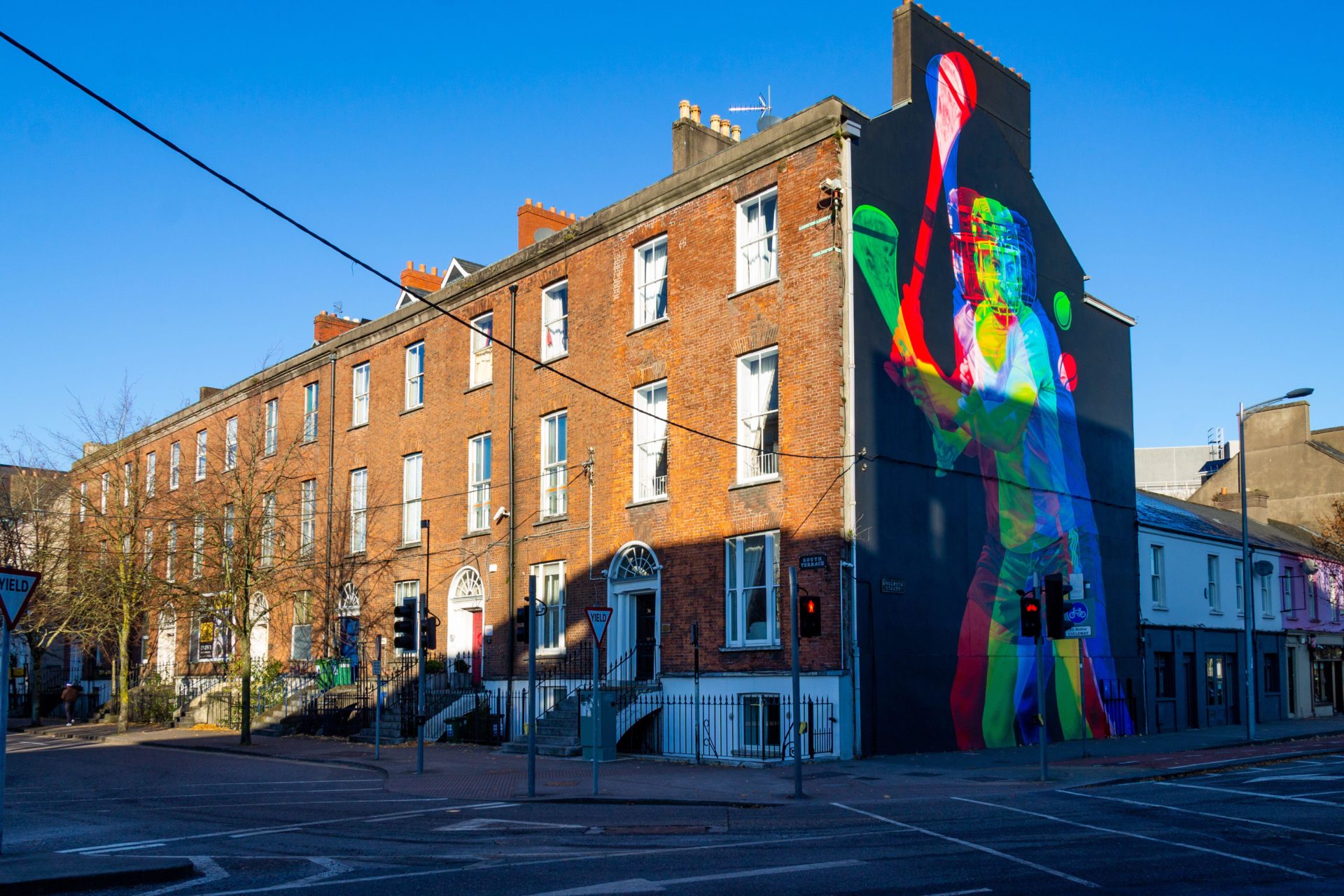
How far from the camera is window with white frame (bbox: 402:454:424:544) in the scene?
112 feet

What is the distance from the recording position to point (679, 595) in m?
25.2

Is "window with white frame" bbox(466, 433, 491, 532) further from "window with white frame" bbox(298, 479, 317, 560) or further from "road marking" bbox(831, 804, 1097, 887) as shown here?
"road marking" bbox(831, 804, 1097, 887)

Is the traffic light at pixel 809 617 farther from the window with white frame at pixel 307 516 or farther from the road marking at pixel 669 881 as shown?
the window with white frame at pixel 307 516

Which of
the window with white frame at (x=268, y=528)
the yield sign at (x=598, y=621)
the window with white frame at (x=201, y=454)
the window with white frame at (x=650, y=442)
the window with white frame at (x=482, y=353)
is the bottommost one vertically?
the yield sign at (x=598, y=621)

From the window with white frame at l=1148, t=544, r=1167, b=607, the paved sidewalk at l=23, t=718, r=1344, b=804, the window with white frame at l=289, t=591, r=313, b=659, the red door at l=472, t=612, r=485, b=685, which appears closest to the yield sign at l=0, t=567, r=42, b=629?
the paved sidewalk at l=23, t=718, r=1344, b=804

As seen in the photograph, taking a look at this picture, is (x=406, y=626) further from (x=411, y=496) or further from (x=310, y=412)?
(x=310, y=412)

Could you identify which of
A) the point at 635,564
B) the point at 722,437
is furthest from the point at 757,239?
the point at 635,564

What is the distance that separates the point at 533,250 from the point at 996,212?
11.3 metres

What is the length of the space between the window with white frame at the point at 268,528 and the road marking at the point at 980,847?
878 inches

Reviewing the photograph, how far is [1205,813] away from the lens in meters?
14.2

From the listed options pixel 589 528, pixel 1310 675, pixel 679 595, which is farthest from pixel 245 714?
pixel 1310 675

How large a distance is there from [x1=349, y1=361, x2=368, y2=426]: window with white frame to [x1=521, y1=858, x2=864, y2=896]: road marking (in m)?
28.5

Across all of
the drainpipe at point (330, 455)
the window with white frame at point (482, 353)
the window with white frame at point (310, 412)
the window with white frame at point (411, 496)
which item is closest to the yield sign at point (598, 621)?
the window with white frame at point (482, 353)

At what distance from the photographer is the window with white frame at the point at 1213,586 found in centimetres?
3578
